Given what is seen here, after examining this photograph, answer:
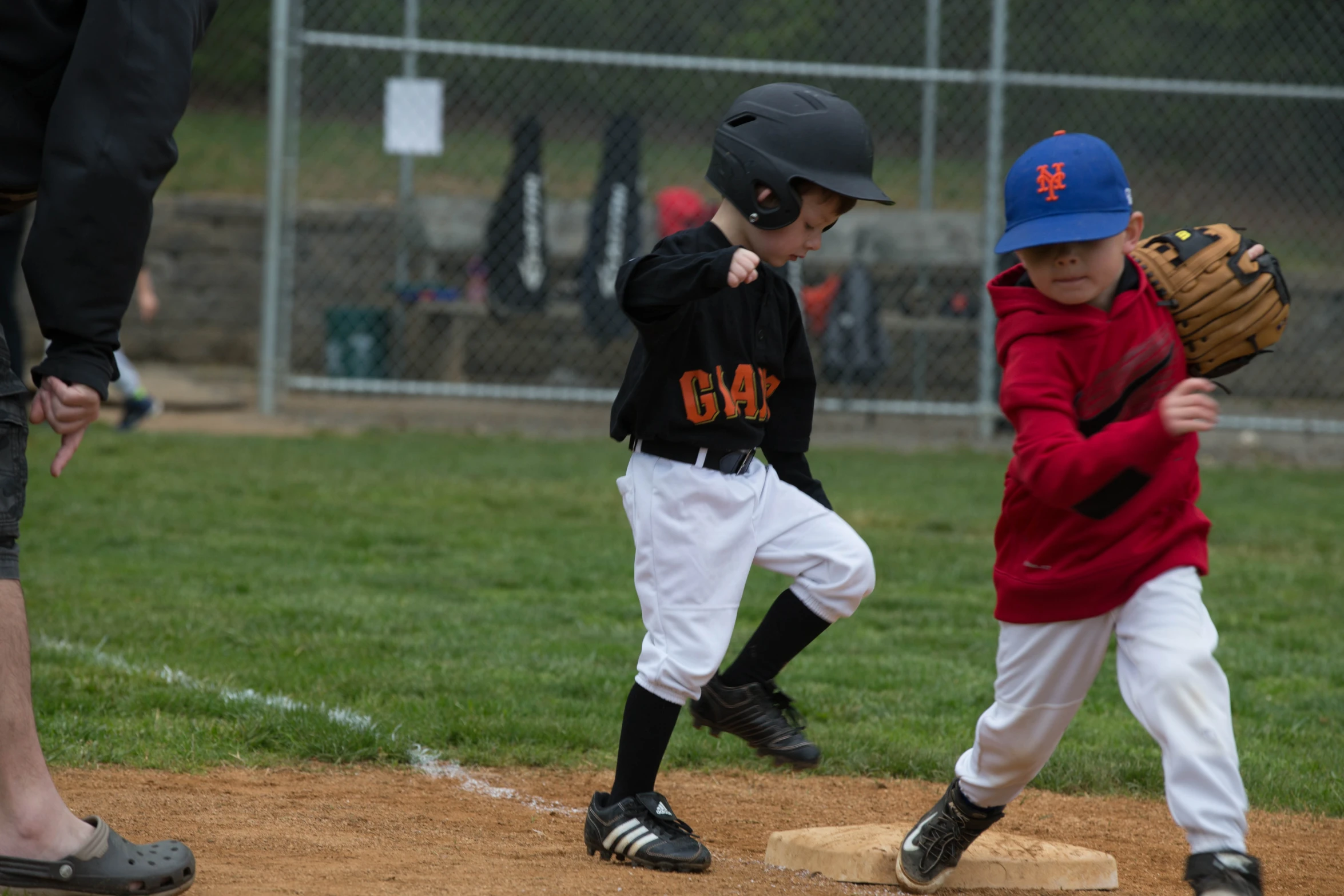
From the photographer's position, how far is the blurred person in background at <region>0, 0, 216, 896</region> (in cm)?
246

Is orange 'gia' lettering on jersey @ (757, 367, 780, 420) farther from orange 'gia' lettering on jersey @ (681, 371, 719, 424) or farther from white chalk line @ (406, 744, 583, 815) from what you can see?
white chalk line @ (406, 744, 583, 815)

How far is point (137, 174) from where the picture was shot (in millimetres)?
2500

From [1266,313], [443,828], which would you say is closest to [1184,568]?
[1266,313]

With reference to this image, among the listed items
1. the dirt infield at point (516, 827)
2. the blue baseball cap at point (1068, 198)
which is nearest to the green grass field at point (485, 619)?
the dirt infield at point (516, 827)

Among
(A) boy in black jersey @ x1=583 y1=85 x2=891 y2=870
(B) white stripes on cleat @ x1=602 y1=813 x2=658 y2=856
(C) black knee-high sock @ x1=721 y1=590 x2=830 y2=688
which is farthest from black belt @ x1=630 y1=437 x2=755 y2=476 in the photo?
(B) white stripes on cleat @ x1=602 y1=813 x2=658 y2=856

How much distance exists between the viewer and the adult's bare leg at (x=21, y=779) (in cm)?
248

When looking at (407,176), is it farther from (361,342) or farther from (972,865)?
(972,865)

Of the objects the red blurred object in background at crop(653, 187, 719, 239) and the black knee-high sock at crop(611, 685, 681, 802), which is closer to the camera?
the black knee-high sock at crop(611, 685, 681, 802)

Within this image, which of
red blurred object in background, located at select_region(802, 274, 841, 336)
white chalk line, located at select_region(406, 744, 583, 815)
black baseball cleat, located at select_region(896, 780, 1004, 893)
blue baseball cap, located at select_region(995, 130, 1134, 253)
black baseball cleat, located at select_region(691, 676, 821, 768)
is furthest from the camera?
red blurred object in background, located at select_region(802, 274, 841, 336)

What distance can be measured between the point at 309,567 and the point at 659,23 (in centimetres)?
768

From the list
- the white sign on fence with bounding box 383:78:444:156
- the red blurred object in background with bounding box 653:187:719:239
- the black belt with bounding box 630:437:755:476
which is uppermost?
the white sign on fence with bounding box 383:78:444:156

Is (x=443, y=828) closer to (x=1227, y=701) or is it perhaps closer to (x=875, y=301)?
(x=1227, y=701)

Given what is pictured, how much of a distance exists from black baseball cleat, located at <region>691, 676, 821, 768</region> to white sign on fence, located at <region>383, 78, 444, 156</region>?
24.8 feet

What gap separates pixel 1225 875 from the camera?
2338mm
